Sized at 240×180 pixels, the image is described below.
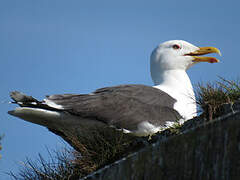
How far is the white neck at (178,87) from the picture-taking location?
6.86 m

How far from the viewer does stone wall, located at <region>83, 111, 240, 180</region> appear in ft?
8.75

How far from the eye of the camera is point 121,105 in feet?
21.0

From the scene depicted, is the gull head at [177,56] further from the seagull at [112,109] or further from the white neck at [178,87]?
the seagull at [112,109]

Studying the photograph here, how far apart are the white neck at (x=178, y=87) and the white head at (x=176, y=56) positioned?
12 centimetres

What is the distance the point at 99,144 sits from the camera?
5406 millimetres

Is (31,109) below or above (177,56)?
below

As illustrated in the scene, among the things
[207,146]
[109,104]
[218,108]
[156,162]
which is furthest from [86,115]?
[207,146]

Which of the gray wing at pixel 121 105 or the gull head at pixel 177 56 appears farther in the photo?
the gull head at pixel 177 56

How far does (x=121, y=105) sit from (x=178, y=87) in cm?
174

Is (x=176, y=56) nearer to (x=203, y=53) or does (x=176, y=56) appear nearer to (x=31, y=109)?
(x=203, y=53)

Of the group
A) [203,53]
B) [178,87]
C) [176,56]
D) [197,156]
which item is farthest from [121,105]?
[197,156]

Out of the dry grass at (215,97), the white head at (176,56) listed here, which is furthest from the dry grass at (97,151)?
the white head at (176,56)

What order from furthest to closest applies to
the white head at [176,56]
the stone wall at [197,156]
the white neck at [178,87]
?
the white head at [176,56], the white neck at [178,87], the stone wall at [197,156]

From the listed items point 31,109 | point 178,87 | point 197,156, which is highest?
point 178,87
